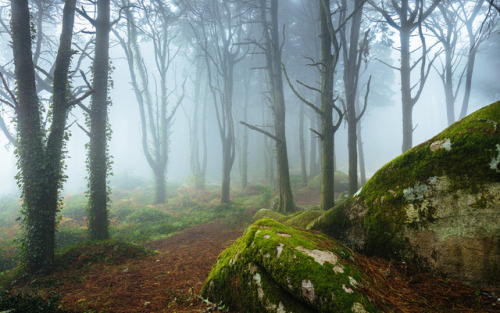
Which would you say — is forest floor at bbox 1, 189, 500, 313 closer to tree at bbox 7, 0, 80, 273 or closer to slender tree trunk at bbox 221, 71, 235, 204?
tree at bbox 7, 0, 80, 273

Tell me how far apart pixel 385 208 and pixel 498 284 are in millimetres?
1191

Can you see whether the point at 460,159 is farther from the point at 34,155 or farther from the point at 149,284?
the point at 34,155

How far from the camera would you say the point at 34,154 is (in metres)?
5.27

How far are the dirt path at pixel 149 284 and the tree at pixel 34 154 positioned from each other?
1.12 meters

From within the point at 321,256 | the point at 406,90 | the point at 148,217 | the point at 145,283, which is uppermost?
the point at 406,90

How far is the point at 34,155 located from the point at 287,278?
6.43m

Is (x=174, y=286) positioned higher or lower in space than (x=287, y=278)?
lower

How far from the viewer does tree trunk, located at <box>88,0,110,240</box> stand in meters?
7.25

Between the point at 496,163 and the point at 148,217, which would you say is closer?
the point at 496,163

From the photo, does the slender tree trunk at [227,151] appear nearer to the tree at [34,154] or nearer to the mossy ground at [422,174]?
the tree at [34,154]

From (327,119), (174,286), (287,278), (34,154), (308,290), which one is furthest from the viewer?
(327,119)

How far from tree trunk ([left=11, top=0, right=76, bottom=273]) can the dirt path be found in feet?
3.63

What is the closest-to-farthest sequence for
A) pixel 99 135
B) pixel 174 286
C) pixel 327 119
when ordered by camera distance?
pixel 174 286 < pixel 327 119 < pixel 99 135

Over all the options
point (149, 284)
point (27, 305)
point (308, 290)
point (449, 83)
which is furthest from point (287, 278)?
point (449, 83)
